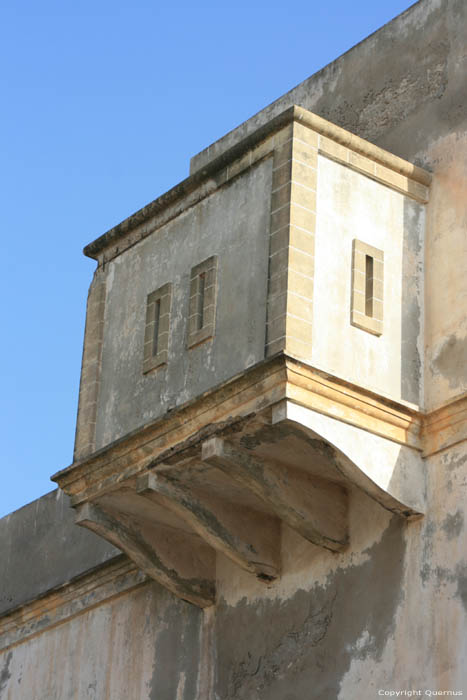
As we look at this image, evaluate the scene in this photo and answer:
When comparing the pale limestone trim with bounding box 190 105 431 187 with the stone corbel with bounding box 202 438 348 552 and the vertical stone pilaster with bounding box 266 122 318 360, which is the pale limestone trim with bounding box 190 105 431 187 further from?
the stone corbel with bounding box 202 438 348 552

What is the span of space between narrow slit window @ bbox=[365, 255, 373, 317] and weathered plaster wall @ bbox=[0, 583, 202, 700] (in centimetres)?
309

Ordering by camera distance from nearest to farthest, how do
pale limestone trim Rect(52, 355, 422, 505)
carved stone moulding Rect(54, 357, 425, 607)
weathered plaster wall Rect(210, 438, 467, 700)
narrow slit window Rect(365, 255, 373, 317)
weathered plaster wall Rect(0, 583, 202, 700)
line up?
weathered plaster wall Rect(210, 438, 467, 700)
pale limestone trim Rect(52, 355, 422, 505)
carved stone moulding Rect(54, 357, 425, 607)
narrow slit window Rect(365, 255, 373, 317)
weathered plaster wall Rect(0, 583, 202, 700)

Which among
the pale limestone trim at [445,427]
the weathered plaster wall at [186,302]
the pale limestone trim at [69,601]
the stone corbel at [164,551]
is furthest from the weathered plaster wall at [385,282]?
the pale limestone trim at [69,601]

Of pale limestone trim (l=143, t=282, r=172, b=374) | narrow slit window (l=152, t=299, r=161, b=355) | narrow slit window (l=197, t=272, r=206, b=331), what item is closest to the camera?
narrow slit window (l=197, t=272, r=206, b=331)

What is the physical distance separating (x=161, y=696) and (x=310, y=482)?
2.58 metres

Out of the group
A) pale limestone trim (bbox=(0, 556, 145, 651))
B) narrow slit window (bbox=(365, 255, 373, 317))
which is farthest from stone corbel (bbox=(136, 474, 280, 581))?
narrow slit window (bbox=(365, 255, 373, 317))

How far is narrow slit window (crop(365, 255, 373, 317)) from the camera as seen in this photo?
11898mm

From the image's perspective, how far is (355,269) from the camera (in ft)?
39.1

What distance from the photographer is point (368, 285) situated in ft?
39.4

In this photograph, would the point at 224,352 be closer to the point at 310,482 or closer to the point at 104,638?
the point at 310,482

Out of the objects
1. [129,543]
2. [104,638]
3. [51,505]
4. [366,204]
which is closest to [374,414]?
[366,204]

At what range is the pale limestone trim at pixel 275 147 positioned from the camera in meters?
12.2

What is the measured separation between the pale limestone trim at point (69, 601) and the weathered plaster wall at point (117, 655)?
58 mm
